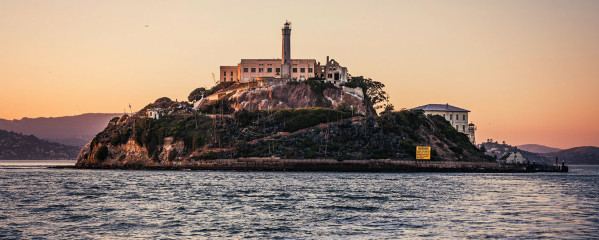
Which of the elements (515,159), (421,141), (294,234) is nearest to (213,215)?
(294,234)

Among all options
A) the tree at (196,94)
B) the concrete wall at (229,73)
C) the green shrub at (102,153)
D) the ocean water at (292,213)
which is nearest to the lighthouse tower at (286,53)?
the concrete wall at (229,73)

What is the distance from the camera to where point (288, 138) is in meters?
134

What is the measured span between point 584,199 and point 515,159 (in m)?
93.1

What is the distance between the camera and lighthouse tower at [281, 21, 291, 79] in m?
162

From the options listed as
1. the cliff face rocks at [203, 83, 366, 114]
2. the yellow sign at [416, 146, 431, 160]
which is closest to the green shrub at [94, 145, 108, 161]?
the cliff face rocks at [203, 83, 366, 114]

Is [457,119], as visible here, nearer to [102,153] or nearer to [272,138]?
[272,138]

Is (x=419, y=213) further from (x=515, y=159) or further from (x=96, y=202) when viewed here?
(x=515, y=159)

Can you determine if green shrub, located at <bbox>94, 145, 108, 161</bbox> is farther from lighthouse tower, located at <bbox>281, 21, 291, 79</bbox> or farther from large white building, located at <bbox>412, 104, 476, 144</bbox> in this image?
large white building, located at <bbox>412, 104, 476, 144</bbox>

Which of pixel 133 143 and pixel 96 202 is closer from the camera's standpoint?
pixel 96 202

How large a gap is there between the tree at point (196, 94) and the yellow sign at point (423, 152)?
242 feet

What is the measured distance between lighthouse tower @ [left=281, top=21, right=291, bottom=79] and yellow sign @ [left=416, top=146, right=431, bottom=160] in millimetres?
A: 49360

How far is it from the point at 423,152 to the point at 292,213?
8697cm

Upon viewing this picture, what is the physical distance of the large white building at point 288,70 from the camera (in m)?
169

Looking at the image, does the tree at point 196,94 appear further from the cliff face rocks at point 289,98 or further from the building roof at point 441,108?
the building roof at point 441,108
